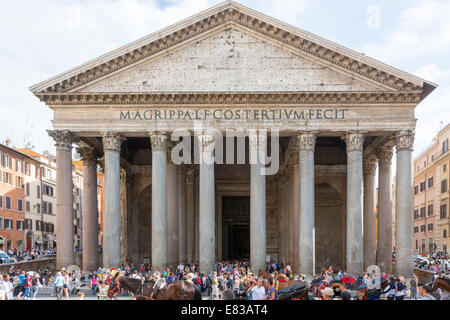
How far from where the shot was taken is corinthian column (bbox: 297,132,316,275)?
22953mm

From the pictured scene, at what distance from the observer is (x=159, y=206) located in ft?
76.1

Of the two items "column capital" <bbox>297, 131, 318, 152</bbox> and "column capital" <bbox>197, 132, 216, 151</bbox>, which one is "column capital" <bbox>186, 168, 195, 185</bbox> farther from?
"column capital" <bbox>297, 131, 318, 152</bbox>

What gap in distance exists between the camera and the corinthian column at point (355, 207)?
22.8 m

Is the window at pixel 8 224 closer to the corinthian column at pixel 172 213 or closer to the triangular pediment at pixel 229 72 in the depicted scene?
the corinthian column at pixel 172 213

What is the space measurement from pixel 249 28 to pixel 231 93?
10.7 ft

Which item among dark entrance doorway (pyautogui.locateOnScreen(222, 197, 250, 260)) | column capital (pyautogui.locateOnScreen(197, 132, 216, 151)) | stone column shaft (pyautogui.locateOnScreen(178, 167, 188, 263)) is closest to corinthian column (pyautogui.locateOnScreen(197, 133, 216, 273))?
column capital (pyautogui.locateOnScreen(197, 132, 216, 151))

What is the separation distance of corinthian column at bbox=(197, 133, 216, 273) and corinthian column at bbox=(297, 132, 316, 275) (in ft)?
13.1

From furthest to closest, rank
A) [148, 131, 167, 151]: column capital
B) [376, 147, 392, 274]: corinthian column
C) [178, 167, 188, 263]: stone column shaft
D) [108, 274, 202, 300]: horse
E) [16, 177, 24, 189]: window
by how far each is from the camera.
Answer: [16, 177, 24, 189]: window → [178, 167, 188, 263]: stone column shaft → [376, 147, 392, 274]: corinthian column → [148, 131, 167, 151]: column capital → [108, 274, 202, 300]: horse

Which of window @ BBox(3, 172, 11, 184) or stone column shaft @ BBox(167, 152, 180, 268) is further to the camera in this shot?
window @ BBox(3, 172, 11, 184)

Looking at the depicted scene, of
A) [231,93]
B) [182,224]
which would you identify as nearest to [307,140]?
[231,93]

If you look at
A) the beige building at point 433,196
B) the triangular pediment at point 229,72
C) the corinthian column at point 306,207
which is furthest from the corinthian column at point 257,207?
the beige building at point 433,196

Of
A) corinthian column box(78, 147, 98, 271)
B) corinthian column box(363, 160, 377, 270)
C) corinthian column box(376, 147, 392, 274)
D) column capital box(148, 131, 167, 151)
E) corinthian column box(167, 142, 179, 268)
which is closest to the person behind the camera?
column capital box(148, 131, 167, 151)
